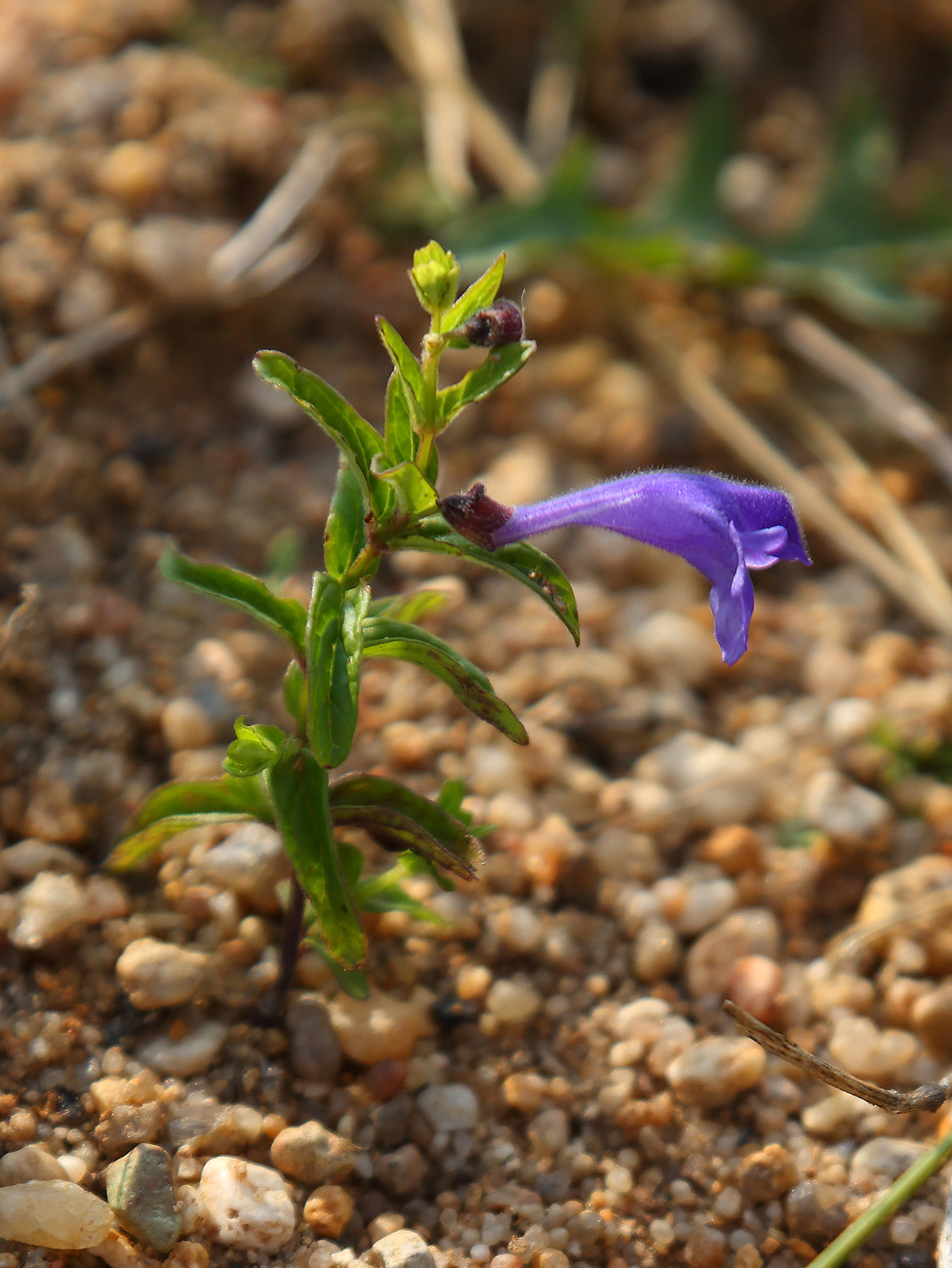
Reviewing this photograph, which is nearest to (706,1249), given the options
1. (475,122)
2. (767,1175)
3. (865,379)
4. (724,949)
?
(767,1175)

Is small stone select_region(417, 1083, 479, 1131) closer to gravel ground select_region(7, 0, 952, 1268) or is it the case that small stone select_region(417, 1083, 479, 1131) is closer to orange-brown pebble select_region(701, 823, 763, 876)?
gravel ground select_region(7, 0, 952, 1268)

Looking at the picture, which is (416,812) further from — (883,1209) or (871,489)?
(871,489)

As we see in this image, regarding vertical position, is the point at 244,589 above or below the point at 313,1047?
above

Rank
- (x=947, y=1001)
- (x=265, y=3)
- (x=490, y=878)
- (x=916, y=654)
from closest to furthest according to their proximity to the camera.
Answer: (x=947, y=1001) < (x=490, y=878) < (x=916, y=654) < (x=265, y=3)

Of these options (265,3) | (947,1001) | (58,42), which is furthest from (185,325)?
(947,1001)

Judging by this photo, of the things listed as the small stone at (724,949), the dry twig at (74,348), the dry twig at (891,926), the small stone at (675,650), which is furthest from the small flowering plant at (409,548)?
the dry twig at (74,348)

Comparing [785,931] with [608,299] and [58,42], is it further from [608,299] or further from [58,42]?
[58,42]
